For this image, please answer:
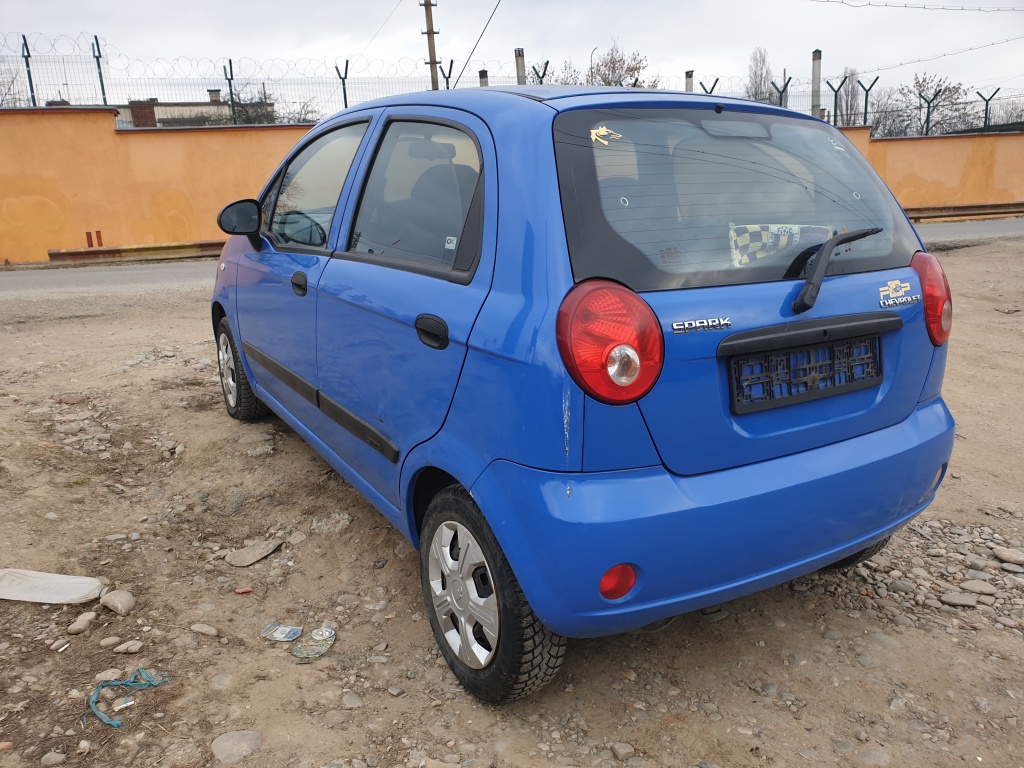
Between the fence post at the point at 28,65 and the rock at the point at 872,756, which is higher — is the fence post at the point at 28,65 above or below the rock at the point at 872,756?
above

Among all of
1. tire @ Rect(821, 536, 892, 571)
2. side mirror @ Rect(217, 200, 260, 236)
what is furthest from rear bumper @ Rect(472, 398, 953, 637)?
side mirror @ Rect(217, 200, 260, 236)

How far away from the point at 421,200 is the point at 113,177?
15091mm

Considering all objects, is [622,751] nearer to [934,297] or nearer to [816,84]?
[934,297]

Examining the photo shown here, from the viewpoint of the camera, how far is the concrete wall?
48.5 ft

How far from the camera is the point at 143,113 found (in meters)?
18.8

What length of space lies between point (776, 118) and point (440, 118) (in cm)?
110

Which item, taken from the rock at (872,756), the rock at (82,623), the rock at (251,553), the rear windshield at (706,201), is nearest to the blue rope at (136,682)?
the rock at (82,623)

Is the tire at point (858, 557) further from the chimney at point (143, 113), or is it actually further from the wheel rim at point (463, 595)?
the chimney at point (143, 113)

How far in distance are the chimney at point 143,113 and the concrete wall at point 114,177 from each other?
70.1 inches

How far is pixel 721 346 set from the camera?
6.55ft

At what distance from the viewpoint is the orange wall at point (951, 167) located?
775 inches

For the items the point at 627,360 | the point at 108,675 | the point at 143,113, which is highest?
the point at 143,113

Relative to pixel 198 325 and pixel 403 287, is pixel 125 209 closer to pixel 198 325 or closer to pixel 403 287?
pixel 198 325

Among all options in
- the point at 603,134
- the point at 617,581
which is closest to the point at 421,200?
the point at 603,134
